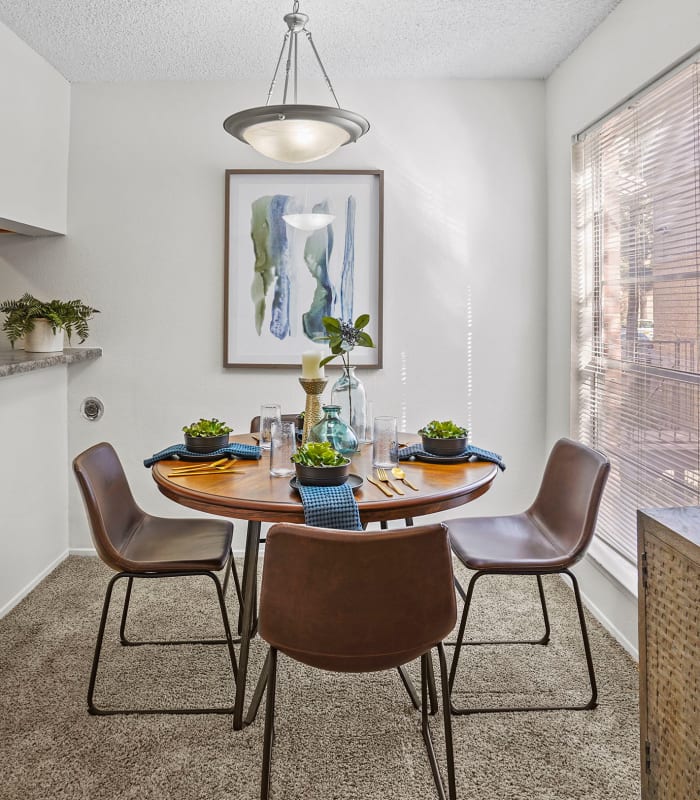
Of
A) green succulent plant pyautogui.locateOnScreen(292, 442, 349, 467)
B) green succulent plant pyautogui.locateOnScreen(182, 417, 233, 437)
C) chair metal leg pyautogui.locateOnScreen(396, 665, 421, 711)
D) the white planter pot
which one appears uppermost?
the white planter pot

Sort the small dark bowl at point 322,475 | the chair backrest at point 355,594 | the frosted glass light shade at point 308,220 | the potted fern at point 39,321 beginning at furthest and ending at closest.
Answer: the frosted glass light shade at point 308,220 < the potted fern at point 39,321 < the small dark bowl at point 322,475 < the chair backrest at point 355,594

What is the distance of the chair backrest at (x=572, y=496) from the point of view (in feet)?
6.57

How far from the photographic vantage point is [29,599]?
2.88 metres

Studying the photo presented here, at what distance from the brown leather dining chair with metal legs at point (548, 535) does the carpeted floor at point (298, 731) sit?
0.39ft

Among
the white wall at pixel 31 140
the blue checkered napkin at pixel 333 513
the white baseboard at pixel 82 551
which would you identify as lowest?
the white baseboard at pixel 82 551

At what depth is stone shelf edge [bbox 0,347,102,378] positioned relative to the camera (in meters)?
2.61

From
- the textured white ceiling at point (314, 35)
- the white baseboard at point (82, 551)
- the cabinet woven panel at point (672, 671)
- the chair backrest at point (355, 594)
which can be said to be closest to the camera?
the cabinet woven panel at point (672, 671)

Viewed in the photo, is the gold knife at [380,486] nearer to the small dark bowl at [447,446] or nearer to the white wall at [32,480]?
the small dark bowl at [447,446]

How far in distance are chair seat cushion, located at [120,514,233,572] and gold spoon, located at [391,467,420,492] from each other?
0.62 metres

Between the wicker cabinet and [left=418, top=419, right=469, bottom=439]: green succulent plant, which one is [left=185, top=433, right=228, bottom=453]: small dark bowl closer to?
[left=418, top=419, right=469, bottom=439]: green succulent plant

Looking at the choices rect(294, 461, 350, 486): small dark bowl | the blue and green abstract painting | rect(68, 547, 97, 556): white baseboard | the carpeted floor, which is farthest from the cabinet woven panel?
rect(68, 547, 97, 556): white baseboard

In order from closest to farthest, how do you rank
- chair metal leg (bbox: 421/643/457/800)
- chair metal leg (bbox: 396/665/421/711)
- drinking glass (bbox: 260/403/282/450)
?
chair metal leg (bbox: 421/643/457/800) → chair metal leg (bbox: 396/665/421/711) → drinking glass (bbox: 260/403/282/450)

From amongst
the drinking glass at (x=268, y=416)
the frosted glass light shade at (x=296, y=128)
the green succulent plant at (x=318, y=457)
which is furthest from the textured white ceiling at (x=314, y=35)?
the green succulent plant at (x=318, y=457)

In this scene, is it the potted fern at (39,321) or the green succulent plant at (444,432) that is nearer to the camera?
the green succulent plant at (444,432)
